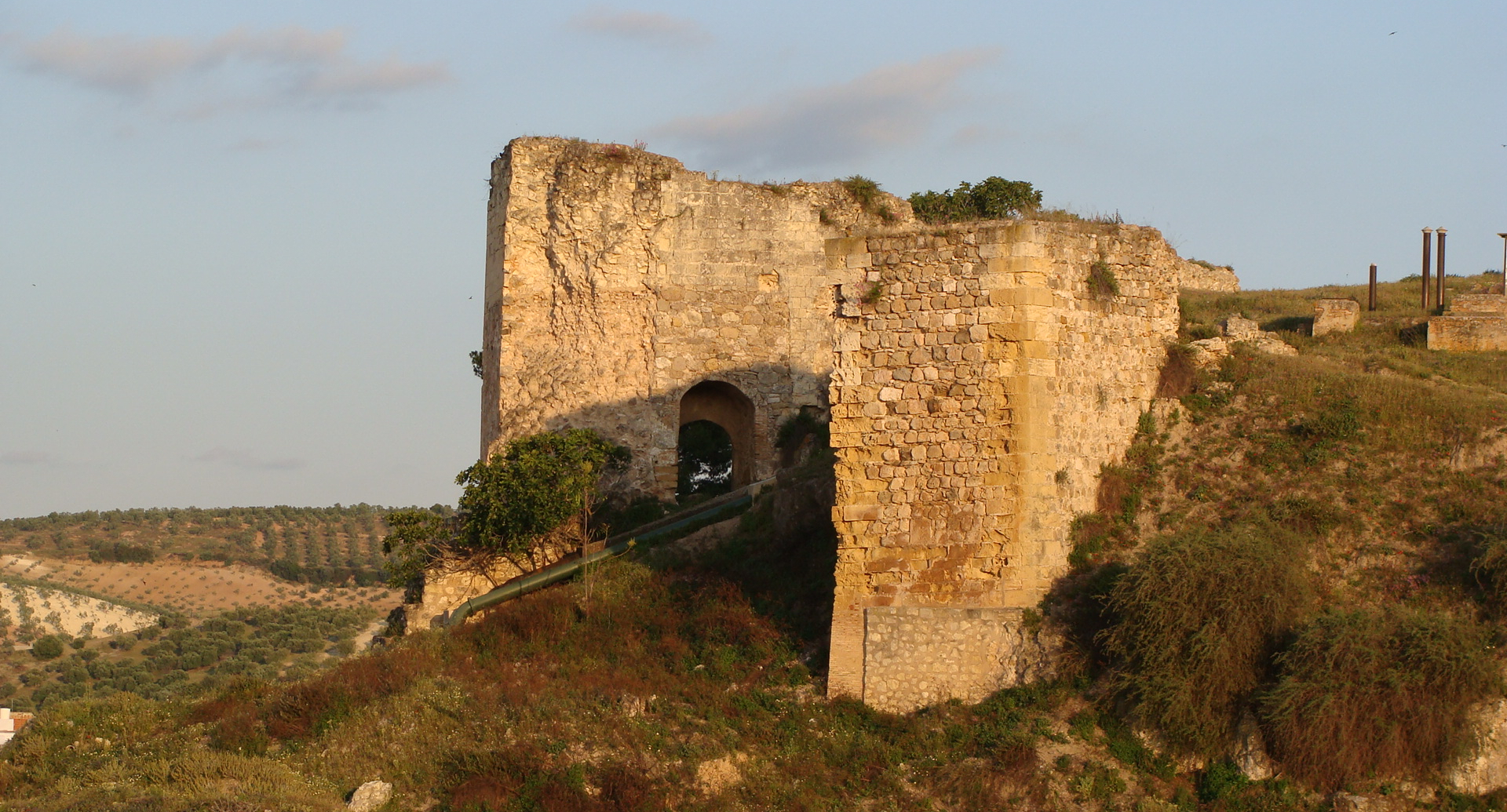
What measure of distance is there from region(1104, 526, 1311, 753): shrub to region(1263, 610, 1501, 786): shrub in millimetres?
415

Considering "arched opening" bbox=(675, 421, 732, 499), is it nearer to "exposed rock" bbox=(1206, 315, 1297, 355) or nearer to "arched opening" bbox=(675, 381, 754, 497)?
"arched opening" bbox=(675, 381, 754, 497)

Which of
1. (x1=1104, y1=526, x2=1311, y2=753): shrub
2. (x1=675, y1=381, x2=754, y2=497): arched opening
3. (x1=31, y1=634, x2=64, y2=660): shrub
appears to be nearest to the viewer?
(x1=1104, y1=526, x2=1311, y2=753): shrub

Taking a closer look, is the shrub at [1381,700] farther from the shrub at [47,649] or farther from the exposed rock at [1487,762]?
the shrub at [47,649]

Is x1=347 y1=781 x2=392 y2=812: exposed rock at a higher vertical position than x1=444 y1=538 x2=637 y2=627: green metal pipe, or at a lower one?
lower

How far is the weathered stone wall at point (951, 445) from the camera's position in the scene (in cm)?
1302

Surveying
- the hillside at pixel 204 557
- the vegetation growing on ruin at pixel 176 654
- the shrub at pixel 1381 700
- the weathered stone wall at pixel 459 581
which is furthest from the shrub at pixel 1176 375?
the hillside at pixel 204 557

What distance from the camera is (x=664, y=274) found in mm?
22312

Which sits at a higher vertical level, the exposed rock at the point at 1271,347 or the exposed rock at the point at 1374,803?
the exposed rock at the point at 1271,347

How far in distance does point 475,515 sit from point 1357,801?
1111cm

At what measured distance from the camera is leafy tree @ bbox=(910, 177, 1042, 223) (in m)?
25.8

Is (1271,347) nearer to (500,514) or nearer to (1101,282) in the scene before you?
(1101,282)

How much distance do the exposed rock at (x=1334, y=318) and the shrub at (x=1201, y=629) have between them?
11.9 meters

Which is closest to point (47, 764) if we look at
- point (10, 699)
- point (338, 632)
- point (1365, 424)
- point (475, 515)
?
point (475, 515)

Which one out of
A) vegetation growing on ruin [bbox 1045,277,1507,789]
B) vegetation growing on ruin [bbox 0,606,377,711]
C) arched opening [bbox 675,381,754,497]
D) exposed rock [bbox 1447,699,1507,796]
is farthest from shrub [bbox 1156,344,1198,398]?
vegetation growing on ruin [bbox 0,606,377,711]
